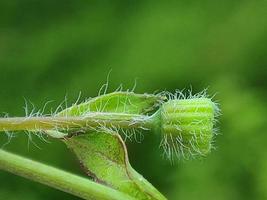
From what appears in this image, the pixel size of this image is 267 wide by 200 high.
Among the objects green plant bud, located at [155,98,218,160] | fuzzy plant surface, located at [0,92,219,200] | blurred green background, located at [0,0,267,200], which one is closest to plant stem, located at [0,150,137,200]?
fuzzy plant surface, located at [0,92,219,200]

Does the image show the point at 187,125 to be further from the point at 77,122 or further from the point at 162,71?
the point at 162,71

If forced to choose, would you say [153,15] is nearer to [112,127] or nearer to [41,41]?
[41,41]

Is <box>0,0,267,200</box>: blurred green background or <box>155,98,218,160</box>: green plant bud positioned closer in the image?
<box>155,98,218,160</box>: green plant bud

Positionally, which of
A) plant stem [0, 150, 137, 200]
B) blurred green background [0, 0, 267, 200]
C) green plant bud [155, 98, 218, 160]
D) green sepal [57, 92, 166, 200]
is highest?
blurred green background [0, 0, 267, 200]

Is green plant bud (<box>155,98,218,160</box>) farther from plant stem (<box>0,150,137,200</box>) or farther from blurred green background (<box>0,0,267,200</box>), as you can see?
blurred green background (<box>0,0,267,200</box>)

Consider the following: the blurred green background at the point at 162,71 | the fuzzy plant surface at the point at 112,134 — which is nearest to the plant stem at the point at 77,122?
the fuzzy plant surface at the point at 112,134

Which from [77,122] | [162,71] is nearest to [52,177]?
[77,122]
